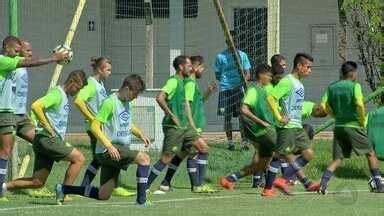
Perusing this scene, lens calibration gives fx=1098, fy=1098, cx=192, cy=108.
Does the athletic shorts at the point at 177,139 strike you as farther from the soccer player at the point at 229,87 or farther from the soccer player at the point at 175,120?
the soccer player at the point at 229,87

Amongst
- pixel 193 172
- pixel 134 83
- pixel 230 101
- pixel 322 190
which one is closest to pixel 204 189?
pixel 193 172

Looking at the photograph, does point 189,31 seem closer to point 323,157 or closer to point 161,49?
point 161,49

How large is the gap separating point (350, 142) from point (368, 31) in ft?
18.4

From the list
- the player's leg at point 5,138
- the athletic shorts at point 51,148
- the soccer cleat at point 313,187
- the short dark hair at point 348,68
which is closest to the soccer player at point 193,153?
the soccer cleat at point 313,187

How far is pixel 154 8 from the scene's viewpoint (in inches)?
907

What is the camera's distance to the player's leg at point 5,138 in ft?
43.1

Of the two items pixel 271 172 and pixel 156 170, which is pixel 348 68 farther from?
pixel 156 170

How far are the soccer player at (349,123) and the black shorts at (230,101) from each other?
3.69 metres

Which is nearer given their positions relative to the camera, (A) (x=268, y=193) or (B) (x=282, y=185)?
(A) (x=268, y=193)

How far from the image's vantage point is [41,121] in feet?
42.0

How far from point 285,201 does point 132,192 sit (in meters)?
2.48

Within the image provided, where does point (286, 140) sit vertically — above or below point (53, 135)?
below

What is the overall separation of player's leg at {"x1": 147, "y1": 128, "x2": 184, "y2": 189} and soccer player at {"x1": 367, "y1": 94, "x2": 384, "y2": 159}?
A: 375cm

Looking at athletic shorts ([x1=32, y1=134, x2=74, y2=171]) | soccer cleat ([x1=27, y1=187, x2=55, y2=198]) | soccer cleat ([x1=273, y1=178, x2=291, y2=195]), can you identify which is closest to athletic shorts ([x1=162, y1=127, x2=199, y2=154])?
soccer cleat ([x1=273, y1=178, x2=291, y2=195])
